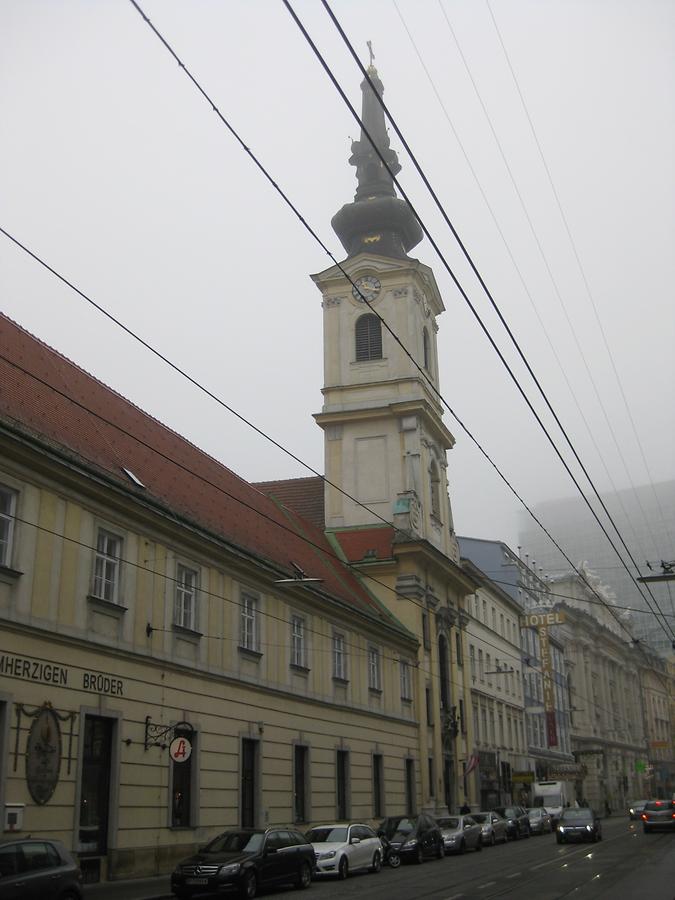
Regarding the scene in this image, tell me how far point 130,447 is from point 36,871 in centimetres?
1427

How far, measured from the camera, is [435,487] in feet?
169

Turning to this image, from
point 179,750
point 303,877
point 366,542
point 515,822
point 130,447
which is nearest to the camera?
point 303,877

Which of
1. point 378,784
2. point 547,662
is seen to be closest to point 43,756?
point 378,784

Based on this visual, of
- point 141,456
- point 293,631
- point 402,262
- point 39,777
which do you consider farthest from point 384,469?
point 39,777

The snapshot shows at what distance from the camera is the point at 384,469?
1932 inches

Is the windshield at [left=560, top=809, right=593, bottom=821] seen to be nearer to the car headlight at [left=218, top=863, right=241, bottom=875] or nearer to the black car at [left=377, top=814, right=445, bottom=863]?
the black car at [left=377, top=814, right=445, bottom=863]

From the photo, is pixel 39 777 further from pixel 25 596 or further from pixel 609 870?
pixel 609 870

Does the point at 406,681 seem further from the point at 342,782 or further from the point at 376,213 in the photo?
the point at 376,213

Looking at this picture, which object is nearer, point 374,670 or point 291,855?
point 291,855

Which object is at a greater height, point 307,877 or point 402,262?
point 402,262

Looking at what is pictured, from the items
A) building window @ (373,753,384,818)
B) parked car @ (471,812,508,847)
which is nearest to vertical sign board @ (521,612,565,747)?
parked car @ (471,812,508,847)

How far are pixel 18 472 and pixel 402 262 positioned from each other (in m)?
34.3

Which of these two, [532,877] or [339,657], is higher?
[339,657]

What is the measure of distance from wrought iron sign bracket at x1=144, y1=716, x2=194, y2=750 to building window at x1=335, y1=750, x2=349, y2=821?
35.5 ft
